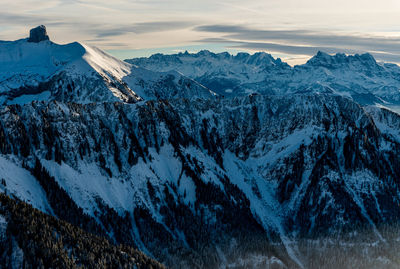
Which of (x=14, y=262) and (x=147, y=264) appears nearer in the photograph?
(x=14, y=262)

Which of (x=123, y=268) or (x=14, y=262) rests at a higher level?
(x=14, y=262)

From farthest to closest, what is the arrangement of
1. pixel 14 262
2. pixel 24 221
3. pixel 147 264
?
pixel 147 264
pixel 24 221
pixel 14 262

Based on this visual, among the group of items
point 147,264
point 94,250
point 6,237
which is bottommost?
point 147,264

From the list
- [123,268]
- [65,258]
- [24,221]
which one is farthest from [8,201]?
[123,268]

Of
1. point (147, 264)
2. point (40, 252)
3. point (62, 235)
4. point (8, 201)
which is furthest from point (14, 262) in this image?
point (147, 264)

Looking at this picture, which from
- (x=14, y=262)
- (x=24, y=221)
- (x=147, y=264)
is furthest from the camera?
(x=147, y=264)

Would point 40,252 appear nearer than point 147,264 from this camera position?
Yes

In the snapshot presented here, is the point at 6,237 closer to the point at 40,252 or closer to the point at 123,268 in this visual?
the point at 40,252

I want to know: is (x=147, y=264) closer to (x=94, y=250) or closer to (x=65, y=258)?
(x=94, y=250)

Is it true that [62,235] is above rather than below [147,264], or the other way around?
above
